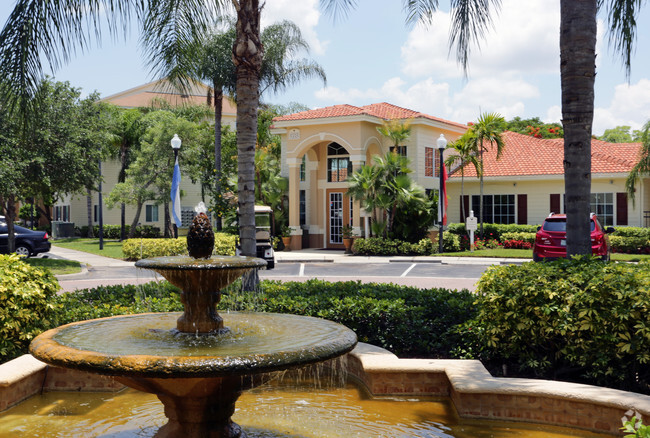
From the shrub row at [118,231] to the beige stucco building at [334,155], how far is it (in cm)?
1532

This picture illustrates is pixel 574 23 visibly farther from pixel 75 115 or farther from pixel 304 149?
pixel 304 149

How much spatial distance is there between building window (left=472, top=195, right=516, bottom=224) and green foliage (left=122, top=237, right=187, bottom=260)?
1523cm

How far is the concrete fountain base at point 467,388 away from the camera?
5.07 meters

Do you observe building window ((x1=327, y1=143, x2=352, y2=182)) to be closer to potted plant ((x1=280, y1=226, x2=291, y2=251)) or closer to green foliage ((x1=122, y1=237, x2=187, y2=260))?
potted plant ((x1=280, y1=226, x2=291, y2=251))

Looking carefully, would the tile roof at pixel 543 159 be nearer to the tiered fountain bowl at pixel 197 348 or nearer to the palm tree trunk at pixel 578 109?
the palm tree trunk at pixel 578 109

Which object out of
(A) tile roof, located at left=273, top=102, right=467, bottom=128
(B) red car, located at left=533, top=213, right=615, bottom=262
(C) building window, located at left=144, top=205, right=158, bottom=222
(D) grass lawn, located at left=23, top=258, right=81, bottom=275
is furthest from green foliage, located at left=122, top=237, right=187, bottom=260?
(C) building window, located at left=144, top=205, right=158, bottom=222

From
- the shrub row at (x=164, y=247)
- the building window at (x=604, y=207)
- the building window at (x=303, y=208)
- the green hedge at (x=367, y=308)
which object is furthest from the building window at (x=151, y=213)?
the green hedge at (x=367, y=308)

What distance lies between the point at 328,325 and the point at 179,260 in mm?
1430

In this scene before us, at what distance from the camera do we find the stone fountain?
379 centimetres

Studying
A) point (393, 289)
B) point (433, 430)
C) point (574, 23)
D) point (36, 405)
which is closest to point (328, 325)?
point (433, 430)

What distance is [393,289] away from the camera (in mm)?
8891

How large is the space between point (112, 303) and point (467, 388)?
192 inches

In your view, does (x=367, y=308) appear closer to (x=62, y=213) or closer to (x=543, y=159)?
(x=543, y=159)

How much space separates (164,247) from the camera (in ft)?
77.4
